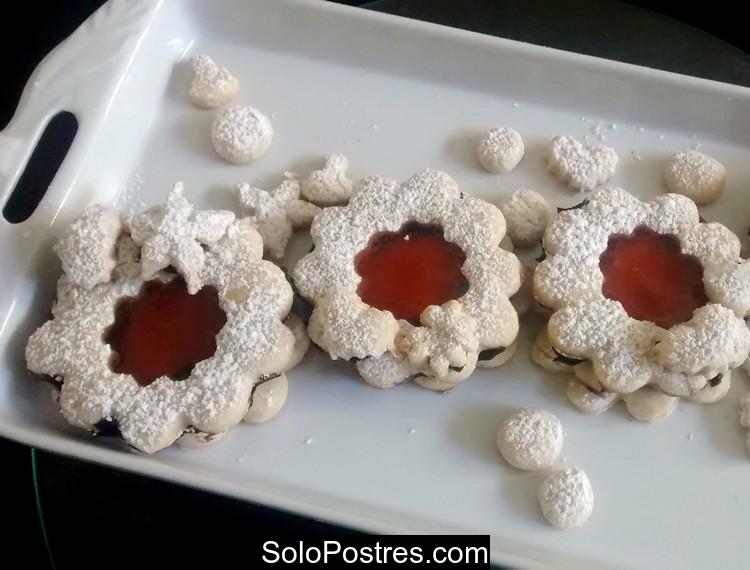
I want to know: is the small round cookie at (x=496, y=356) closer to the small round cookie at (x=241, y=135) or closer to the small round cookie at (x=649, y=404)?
the small round cookie at (x=649, y=404)

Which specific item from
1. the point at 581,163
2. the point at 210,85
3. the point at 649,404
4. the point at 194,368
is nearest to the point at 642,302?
the point at 649,404

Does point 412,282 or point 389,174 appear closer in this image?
point 412,282

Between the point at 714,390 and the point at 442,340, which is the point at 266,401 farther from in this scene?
the point at 714,390

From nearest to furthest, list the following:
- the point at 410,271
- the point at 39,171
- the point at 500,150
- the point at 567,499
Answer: the point at 567,499 → the point at 410,271 → the point at 500,150 → the point at 39,171

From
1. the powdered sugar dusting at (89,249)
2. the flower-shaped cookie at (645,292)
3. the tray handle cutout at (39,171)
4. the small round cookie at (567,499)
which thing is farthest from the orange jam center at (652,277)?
the tray handle cutout at (39,171)

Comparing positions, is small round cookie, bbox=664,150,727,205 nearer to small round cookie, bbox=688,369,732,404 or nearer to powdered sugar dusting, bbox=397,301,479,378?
small round cookie, bbox=688,369,732,404
